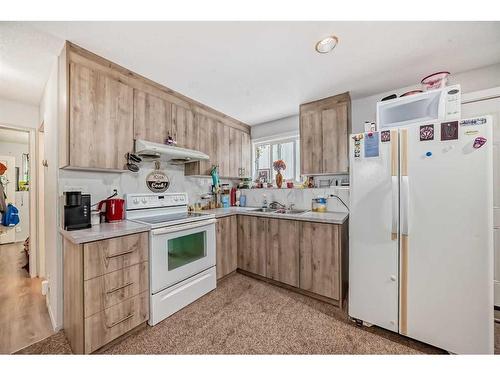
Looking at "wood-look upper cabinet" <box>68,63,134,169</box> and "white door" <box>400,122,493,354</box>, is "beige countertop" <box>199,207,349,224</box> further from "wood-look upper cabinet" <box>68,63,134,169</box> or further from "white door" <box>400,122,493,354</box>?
"wood-look upper cabinet" <box>68,63,134,169</box>

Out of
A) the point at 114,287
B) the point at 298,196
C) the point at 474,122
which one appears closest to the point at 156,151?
the point at 114,287

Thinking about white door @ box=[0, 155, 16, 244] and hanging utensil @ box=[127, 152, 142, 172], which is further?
white door @ box=[0, 155, 16, 244]

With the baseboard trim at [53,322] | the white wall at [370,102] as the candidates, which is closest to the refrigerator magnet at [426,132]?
the white wall at [370,102]

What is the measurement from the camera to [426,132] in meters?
1.37

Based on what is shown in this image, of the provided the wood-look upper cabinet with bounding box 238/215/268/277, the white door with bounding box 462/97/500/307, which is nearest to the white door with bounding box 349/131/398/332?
the wood-look upper cabinet with bounding box 238/215/268/277

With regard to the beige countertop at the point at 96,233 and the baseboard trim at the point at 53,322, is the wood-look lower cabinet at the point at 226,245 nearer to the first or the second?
the beige countertop at the point at 96,233

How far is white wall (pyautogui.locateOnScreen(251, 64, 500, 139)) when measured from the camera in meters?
1.88

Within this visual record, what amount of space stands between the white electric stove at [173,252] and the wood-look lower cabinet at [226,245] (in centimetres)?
Result: 15

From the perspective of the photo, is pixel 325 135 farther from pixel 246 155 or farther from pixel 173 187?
pixel 173 187

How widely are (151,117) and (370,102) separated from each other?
270 centimetres

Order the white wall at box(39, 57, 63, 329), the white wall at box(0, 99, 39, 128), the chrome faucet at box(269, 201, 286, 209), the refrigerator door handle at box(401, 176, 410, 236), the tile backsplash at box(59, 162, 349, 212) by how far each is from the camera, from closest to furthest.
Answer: the refrigerator door handle at box(401, 176, 410, 236)
the white wall at box(39, 57, 63, 329)
the tile backsplash at box(59, 162, 349, 212)
the white wall at box(0, 99, 39, 128)
the chrome faucet at box(269, 201, 286, 209)

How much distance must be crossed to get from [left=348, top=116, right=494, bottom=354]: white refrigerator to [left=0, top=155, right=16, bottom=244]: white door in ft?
22.5
